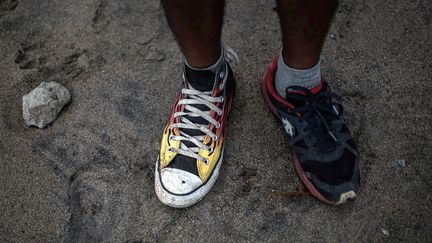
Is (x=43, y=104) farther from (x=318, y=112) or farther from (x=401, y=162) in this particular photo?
(x=401, y=162)

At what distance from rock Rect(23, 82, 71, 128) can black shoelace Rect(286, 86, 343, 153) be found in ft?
2.86

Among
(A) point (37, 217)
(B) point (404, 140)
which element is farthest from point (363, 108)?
(A) point (37, 217)

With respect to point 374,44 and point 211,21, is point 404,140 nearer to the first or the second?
point 374,44

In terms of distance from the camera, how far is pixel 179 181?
119cm

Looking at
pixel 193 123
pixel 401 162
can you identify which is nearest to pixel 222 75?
pixel 193 123

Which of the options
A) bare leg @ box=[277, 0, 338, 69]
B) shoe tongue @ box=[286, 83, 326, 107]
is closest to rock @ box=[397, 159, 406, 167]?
shoe tongue @ box=[286, 83, 326, 107]

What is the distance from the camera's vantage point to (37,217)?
1253mm

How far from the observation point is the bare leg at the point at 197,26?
0.97m

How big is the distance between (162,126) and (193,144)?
22 centimetres

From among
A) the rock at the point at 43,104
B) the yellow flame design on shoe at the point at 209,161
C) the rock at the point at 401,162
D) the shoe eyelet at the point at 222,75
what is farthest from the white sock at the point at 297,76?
the rock at the point at 43,104

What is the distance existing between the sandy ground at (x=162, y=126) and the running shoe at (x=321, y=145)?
3.1 inches

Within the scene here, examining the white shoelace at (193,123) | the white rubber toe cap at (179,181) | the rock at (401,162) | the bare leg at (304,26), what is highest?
the bare leg at (304,26)

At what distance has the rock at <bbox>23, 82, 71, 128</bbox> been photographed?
1.40 metres

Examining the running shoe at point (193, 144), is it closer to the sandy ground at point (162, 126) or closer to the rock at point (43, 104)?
the sandy ground at point (162, 126)
